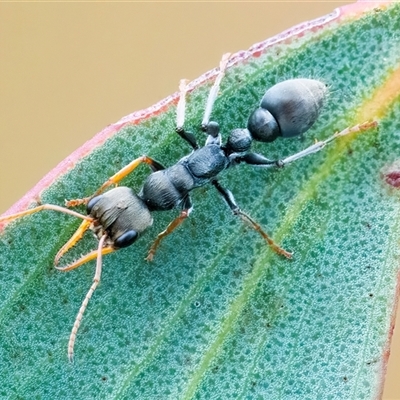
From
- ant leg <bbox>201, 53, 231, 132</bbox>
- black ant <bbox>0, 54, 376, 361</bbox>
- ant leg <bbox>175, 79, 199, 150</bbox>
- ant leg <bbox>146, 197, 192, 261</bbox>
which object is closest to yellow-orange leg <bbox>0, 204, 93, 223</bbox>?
black ant <bbox>0, 54, 376, 361</bbox>

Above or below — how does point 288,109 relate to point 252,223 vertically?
above

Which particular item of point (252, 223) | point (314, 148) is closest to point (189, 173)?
point (252, 223)

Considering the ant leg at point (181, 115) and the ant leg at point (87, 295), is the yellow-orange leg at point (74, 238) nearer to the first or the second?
the ant leg at point (87, 295)

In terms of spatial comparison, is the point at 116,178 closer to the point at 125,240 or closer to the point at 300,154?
the point at 125,240

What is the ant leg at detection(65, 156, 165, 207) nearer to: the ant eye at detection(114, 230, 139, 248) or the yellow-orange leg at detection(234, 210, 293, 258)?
the ant eye at detection(114, 230, 139, 248)

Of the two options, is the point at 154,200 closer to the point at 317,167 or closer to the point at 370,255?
the point at 317,167

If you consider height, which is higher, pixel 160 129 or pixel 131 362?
pixel 160 129

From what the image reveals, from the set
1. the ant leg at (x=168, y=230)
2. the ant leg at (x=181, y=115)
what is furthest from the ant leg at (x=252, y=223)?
the ant leg at (x=181, y=115)

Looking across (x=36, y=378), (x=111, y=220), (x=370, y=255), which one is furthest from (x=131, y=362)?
(x=370, y=255)
